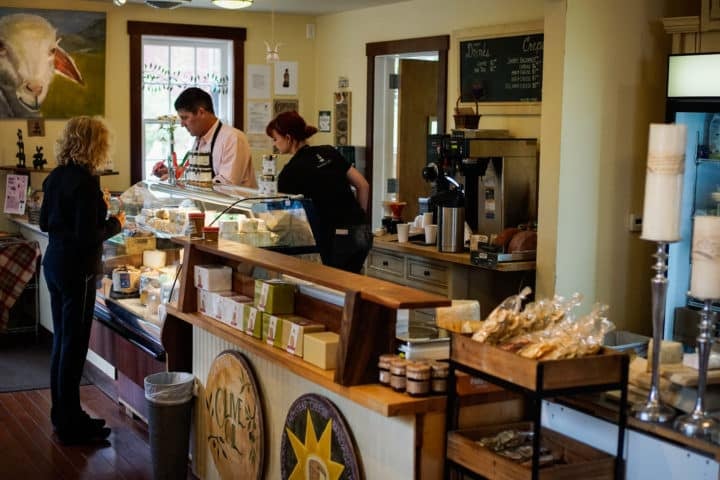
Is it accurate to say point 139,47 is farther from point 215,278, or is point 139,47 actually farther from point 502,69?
point 215,278

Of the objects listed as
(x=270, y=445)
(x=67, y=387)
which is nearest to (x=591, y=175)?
(x=270, y=445)

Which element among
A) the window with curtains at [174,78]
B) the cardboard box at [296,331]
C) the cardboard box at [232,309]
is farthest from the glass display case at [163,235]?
the window with curtains at [174,78]

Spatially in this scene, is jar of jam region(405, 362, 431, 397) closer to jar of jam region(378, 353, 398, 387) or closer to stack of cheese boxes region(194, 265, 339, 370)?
jar of jam region(378, 353, 398, 387)

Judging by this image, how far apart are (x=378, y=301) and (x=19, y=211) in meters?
5.57

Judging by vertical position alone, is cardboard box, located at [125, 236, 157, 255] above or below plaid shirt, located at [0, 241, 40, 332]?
above

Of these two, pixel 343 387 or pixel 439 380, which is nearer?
pixel 439 380

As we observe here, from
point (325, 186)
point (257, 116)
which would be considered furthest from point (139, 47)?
point (325, 186)

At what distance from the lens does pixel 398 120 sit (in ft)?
25.2

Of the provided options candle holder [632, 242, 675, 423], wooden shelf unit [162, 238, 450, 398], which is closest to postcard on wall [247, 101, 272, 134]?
wooden shelf unit [162, 238, 450, 398]

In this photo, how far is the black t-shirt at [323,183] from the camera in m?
5.11

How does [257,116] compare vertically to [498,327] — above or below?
above

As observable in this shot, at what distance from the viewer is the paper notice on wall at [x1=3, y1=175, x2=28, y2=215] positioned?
7.56 meters

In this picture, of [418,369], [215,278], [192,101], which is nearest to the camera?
[418,369]

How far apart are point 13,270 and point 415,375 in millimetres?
5193
